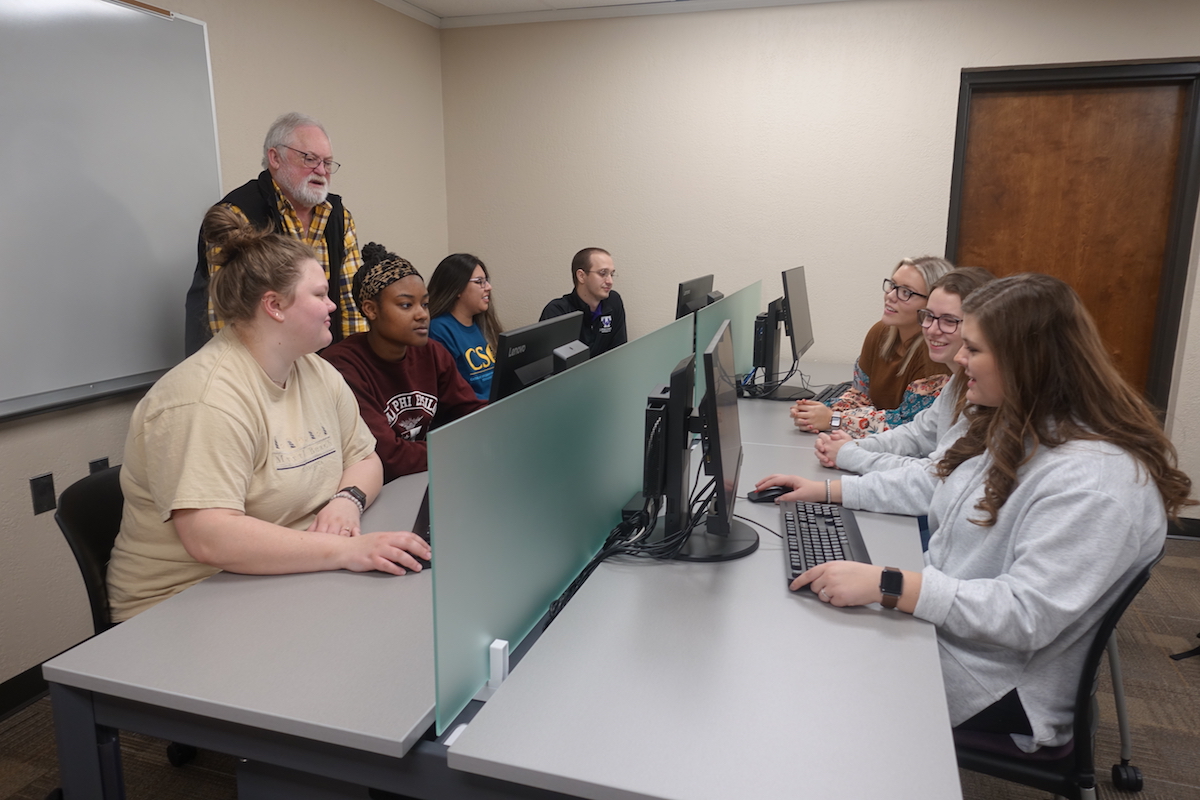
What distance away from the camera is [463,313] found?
3088 millimetres

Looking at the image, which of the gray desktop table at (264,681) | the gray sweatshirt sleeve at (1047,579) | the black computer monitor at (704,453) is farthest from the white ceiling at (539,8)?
the gray desktop table at (264,681)

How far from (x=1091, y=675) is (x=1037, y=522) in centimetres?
27

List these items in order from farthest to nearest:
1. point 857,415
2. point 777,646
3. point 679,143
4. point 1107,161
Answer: point 679,143, point 1107,161, point 857,415, point 777,646

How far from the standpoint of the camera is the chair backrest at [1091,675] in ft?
4.00

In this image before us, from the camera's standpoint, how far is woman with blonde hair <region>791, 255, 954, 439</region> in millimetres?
2475

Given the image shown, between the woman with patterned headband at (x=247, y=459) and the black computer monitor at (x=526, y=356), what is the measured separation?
0.33 metres

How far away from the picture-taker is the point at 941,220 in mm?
3854

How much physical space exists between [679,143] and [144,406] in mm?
3265

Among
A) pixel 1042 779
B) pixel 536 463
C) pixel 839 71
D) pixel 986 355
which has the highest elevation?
pixel 839 71

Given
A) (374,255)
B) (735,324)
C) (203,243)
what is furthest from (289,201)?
(735,324)

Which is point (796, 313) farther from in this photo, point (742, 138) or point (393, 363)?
point (393, 363)

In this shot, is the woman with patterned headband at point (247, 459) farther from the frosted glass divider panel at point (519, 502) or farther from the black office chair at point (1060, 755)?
the black office chair at point (1060, 755)

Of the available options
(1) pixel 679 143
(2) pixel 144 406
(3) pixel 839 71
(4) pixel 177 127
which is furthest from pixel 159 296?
(3) pixel 839 71

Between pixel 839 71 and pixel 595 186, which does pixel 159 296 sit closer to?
pixel 595 186
